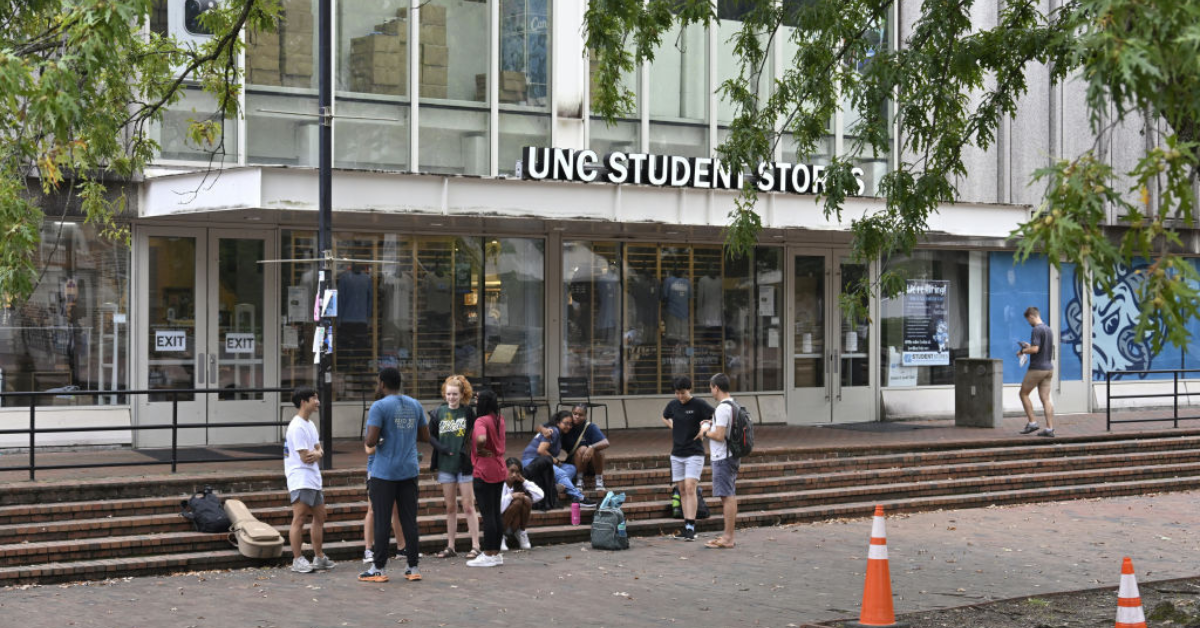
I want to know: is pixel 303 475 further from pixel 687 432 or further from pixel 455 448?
pixel 687 432

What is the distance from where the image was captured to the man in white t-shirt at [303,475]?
12.1 meters

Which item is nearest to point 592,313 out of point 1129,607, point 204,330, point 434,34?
point 434,34

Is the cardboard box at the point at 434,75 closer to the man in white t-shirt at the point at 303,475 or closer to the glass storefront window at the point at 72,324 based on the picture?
the glass storefront window at the point at 72,324

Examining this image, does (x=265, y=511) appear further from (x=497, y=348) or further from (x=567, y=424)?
(x=497, y=348)

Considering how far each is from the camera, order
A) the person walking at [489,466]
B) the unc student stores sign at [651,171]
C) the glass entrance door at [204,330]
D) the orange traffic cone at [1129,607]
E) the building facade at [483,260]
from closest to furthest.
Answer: the orange traffic cone at [1129,607] < the person walking at [489,466] < the building facade at [483,260] < the glass entrance door at [204,330] < the unc student stores sign at [651,171]

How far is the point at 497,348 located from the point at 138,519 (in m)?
7.63

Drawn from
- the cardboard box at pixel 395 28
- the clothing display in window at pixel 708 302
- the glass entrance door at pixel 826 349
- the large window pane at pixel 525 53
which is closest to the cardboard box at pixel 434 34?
the cardboard box at pixel 395 28

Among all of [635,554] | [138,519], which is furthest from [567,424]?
[138,519]

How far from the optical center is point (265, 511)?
1340 cm

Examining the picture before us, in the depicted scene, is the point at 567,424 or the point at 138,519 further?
the point at 567,424

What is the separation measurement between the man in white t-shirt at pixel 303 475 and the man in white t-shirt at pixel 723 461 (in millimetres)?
3897

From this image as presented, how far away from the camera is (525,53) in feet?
64.8

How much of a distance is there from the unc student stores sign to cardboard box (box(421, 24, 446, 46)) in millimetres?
2087

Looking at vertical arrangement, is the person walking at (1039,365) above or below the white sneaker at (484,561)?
above
